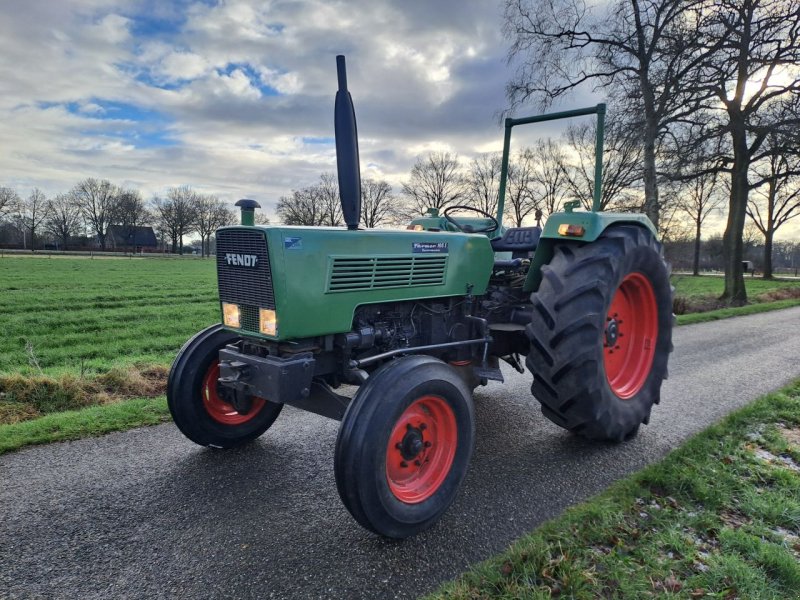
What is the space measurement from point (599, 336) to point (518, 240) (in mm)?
1336

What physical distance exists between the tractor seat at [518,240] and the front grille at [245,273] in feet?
7.36

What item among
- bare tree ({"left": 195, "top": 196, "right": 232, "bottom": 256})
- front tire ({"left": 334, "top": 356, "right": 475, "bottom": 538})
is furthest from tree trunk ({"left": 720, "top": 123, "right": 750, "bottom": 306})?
bare tree ({"left": 195, "top": 196, "right": 232, "bottom": 256})

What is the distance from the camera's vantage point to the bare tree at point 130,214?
237ft

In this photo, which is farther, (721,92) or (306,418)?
(721,92)

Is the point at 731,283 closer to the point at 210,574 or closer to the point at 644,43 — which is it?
the point at 644,43

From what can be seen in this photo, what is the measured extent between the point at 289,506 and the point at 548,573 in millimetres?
1397

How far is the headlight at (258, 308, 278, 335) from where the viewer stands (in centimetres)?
269

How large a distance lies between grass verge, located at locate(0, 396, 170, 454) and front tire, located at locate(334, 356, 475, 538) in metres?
2.34

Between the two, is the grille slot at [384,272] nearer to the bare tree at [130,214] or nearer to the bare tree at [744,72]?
the bare tree at [744,72]

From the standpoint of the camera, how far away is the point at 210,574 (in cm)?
225

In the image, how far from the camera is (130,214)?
2854 inches

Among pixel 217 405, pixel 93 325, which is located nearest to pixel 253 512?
pixel 217 405

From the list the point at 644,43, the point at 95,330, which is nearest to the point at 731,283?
the point at 644,43

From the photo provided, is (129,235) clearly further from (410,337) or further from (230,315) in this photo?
(410,337)
